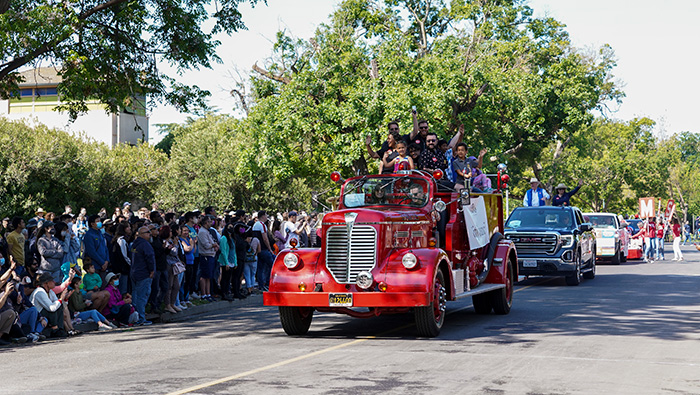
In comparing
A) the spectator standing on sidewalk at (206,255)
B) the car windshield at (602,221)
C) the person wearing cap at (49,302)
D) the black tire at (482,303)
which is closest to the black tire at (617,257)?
the car windshield at (602,221)

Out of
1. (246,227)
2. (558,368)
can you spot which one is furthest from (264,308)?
(558,368)

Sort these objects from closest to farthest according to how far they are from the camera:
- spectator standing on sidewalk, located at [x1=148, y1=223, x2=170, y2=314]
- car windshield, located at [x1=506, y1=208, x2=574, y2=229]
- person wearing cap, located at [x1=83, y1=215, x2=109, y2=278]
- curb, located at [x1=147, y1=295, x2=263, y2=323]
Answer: person wearing cap, located at [x1=83, y1=215, x2=109, y2=278] < spectator standing on sidewalk, located at [x1=148, y1=223, x2=170, y2=314] < curb, located at [x1=147, y1=295, x2=263, y2=323] < car windshield, located at [x1=506, y1=208, x2=574, y2=229]

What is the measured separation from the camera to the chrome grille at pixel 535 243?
22.4 metres

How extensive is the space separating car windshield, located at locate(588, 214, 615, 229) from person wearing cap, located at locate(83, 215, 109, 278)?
76.2 feet

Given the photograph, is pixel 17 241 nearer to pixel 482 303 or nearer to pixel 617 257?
pixel 482 303

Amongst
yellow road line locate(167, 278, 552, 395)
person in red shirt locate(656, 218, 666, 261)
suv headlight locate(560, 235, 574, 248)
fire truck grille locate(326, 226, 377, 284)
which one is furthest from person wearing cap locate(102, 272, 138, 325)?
person in red shirt locate(656, 218, 666, 261)

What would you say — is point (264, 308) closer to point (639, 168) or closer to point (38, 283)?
point (38, 283)

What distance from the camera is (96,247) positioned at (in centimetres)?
1538

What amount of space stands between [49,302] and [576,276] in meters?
14.3

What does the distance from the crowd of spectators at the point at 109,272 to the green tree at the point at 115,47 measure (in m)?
3.30

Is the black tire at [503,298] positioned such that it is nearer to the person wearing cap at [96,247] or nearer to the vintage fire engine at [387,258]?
the vintage fire engine at [387,258]

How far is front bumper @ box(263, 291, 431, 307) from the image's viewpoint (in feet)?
38.5

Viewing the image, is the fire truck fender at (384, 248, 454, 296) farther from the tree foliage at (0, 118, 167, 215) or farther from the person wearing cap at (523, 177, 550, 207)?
the tree foliage at (0, 118, 167, 215)

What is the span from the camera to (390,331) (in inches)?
523
